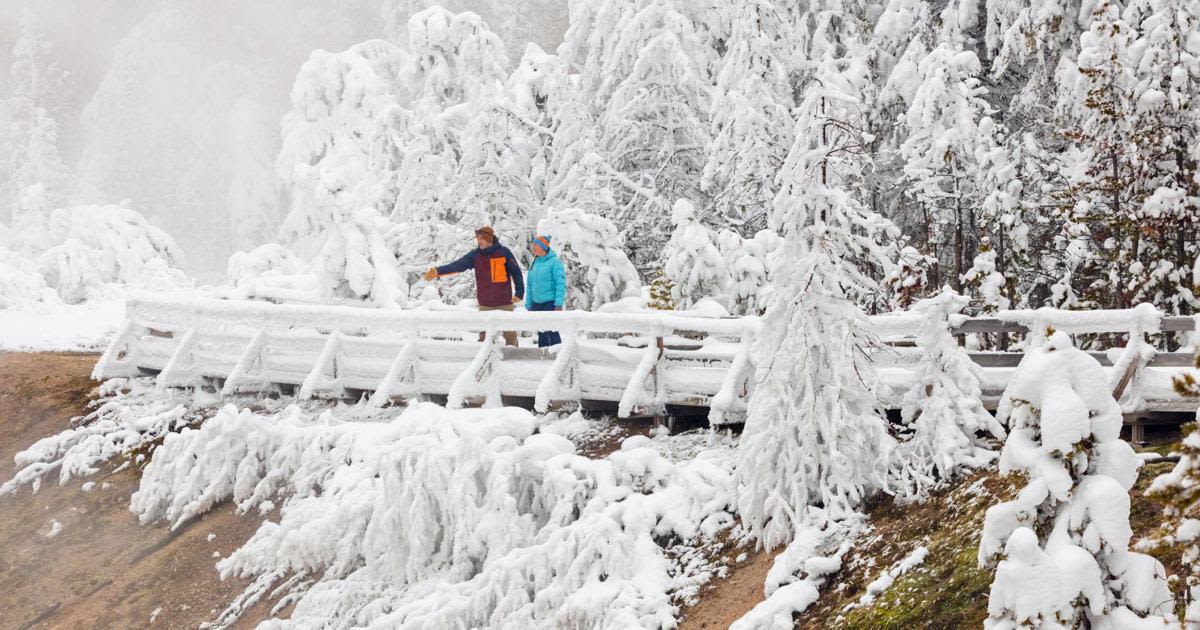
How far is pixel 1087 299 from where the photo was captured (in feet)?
52.3

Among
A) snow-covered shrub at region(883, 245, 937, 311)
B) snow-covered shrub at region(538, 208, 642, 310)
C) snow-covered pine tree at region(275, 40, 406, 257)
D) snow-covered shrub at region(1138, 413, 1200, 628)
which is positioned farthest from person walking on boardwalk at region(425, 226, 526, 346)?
snow-covered pine tree at region(275, 40, 406, 257)

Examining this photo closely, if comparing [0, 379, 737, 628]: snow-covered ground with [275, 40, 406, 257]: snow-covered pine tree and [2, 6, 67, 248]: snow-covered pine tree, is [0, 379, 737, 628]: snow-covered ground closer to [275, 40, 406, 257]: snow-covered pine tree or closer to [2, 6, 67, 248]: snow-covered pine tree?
[275, 40, 406, 257]: snow-covered pine tree

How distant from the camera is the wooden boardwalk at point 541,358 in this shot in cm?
874

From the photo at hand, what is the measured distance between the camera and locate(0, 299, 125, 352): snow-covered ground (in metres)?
19.7

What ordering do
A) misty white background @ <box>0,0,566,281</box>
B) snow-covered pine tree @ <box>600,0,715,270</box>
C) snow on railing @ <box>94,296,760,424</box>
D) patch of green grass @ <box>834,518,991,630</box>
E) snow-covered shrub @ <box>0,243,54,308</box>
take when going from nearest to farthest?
patch of green grass @ <box>834,518,991,630</box>, snow on railing @ <box>94,296,760,424</box>, snow-covered pine tree @ <box>600,0,715,270</box>, snow-covered shrub @ <box>0,243,54,308</box>, misty white background @ <box>0,0,566,281</box>

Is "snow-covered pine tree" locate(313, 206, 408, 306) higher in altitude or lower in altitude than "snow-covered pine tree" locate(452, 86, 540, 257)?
lower

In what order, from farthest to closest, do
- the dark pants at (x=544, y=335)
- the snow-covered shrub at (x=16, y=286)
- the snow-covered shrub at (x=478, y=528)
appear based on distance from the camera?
the snow-covered shrub at (x=16, y=286) < the dark pants at (x=544, y=335) < the snow-covered shrub at (x=478, y=528)

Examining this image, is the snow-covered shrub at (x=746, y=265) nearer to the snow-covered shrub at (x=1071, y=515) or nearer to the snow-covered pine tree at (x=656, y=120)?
the snow-covered pine tree at (x=656, y=120)

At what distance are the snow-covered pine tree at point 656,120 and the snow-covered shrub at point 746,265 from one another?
3.76 m

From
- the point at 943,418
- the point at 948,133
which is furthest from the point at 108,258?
the point at 943,418

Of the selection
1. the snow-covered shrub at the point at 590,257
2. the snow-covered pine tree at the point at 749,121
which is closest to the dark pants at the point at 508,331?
the snow-covered shrub at the point at 590,257

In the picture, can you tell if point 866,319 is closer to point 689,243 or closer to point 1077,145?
point 689,243

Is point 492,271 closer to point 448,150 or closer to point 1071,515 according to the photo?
point 1071,515

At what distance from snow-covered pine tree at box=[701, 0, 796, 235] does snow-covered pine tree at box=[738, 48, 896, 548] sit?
876 cm
